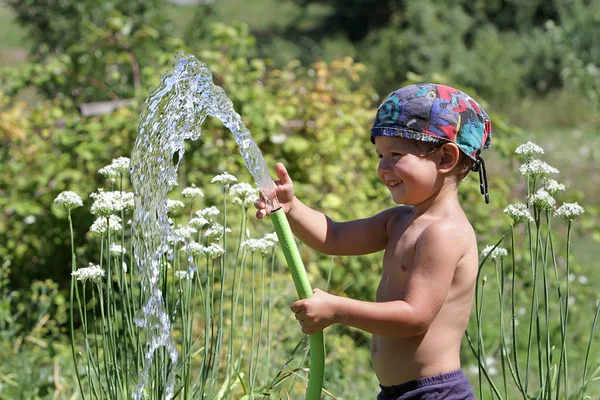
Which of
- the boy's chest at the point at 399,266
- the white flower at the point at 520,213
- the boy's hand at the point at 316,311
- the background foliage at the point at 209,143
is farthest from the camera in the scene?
the background foliage at the point at 209,143

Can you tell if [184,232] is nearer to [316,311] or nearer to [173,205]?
[173,205]

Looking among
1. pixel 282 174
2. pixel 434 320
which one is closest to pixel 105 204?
pixel 282 174

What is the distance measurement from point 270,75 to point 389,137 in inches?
122

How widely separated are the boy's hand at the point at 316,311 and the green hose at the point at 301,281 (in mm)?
60

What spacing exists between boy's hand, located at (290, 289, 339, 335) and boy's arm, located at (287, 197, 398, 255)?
0.40 m

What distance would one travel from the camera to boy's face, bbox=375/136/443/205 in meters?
1.88

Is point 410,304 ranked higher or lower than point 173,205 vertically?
lower

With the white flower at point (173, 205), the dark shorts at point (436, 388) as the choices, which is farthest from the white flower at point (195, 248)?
the dark shorts at point (436, 388)

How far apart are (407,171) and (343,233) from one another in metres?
0.30

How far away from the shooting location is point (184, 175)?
3.98 metres

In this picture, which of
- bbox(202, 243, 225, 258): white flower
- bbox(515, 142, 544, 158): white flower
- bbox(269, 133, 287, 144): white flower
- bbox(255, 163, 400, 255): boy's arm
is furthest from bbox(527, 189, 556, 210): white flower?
bbox(269, 133, 287, 144): white flower

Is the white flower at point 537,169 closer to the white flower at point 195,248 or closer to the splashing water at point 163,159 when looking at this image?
the splashing water at point 163,159

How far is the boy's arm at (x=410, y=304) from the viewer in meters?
1.68

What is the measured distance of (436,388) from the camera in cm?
190
